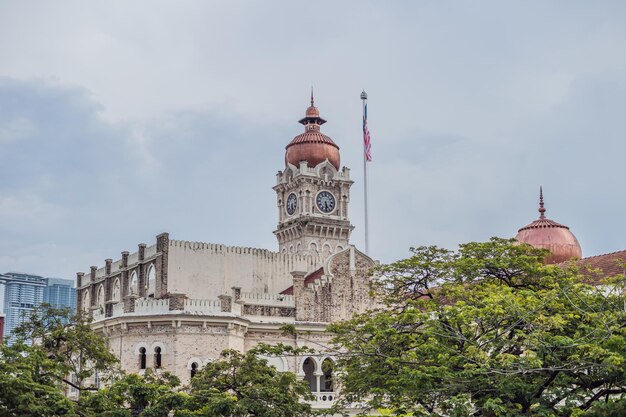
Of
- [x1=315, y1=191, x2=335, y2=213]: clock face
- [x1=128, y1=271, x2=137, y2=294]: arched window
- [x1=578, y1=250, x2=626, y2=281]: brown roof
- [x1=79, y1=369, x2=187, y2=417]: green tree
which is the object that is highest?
[x1=315, y1=191, x2=335, y2=213]: clock face

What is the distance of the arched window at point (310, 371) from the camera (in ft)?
192

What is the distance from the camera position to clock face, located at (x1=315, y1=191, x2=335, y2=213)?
238 ft

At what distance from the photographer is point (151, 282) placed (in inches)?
2312

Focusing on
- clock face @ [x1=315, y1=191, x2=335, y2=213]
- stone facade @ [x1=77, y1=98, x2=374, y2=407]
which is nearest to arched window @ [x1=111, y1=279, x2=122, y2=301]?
stone facade @ [x1=77, y1=98, x2=374, y2=407]

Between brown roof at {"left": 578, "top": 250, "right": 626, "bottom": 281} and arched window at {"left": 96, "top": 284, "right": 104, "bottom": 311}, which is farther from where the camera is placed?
arched window at {"left": 96, "top": 284, "right": 104, "bottom": 311}

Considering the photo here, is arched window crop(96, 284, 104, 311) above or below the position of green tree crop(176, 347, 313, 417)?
above

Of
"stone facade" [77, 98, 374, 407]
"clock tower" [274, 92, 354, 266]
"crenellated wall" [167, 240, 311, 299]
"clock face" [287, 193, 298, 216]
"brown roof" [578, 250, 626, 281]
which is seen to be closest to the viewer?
"brown roof" [578, 250, 626, 281]

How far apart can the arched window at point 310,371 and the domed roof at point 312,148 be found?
19.2 metres

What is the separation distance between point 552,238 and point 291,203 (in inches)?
946

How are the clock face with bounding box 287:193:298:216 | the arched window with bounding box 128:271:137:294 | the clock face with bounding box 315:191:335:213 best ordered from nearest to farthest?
the arched window with bounding box 128:271:137:294 < the clock face with bounding box 315:191:335:213 < the clock face with bounding box 287:193:298:216

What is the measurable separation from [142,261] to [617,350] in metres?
37.0

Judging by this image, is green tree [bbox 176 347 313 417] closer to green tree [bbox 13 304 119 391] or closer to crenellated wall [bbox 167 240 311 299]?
green tree [bbox 13 304 119 391]

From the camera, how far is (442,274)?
38219 millimetres

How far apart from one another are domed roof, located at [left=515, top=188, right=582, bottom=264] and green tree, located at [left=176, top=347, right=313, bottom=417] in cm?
2066
